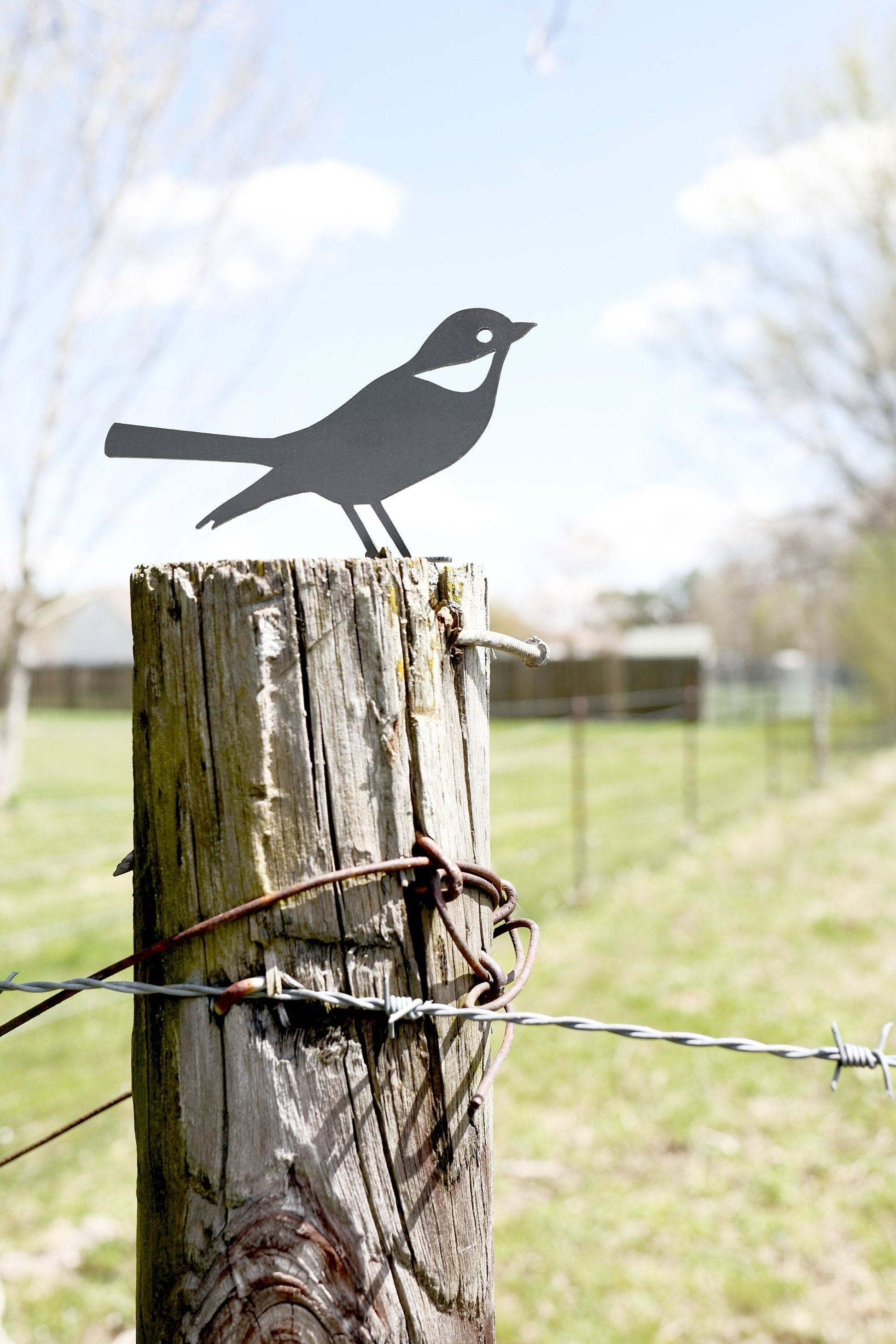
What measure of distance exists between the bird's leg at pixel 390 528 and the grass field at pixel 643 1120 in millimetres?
2529

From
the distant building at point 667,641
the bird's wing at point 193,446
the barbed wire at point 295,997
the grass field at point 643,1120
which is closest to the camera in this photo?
the barbed wire at point 295,997

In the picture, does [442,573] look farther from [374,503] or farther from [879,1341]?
[879,1341]

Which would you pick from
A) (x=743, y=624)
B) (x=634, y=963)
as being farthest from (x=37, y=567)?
(x=743, y=624)

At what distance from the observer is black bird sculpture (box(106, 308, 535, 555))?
106 cm

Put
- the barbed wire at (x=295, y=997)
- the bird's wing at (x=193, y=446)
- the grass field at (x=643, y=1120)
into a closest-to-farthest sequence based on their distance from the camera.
Result: the barbed wire at (x=295, y=997)
the bird's wing at (x=193, y=446)
the grass field at (x=643, y=1120)

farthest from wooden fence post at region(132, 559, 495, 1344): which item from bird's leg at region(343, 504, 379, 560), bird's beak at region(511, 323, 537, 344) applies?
bird's beak at region(511, 323, 537, 344)

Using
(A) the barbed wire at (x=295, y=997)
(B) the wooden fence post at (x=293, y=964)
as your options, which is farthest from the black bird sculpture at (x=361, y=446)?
(A) the barbed wire at (x=295, y=997)

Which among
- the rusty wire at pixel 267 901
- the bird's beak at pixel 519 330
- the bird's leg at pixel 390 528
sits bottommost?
the rusty wire at pixel 267 901

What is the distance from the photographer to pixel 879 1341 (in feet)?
8.43

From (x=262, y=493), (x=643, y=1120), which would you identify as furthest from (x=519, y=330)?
(x=643, y=1120)

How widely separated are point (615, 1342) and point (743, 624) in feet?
207

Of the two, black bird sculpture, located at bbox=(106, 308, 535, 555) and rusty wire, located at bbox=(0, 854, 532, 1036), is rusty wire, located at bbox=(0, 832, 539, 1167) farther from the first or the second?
black bird sculpture, located at bbox=(106, 308, 535, 555)

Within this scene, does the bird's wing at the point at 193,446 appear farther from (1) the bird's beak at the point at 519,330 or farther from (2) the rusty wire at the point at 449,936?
(2) the rusty wire at the point at 449,936

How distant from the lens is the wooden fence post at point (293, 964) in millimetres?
930
